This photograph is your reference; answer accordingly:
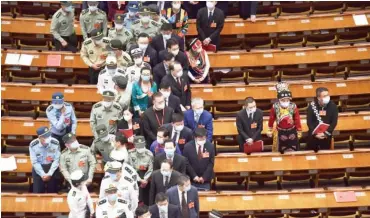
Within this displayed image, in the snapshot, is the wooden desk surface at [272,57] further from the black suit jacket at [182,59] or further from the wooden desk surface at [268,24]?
the black suit jacket at [182,59]

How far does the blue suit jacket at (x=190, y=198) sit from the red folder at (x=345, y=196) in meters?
1.99

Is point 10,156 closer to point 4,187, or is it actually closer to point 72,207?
point 4,187

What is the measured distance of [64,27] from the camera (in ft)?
49.4

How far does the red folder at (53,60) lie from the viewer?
1515cm

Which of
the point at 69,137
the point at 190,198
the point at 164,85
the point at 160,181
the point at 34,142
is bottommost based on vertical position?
the point at 190,198

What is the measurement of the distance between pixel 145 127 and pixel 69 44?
2923 mm

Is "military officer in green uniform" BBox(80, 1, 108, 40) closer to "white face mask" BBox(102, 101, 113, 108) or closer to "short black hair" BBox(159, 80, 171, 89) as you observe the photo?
"short black hair" BBox(159, 80, 171, 89)

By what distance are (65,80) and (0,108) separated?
1.21 meters

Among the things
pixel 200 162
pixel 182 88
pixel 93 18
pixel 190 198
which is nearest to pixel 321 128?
pixel 200 162

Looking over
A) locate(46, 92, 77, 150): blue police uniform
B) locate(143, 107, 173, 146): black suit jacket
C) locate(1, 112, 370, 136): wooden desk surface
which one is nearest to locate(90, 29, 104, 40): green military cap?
locate(1, 112, 370, 136): wooden desk surface

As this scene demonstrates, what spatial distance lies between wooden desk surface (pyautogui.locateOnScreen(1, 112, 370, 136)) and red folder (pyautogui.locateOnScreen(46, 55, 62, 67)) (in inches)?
52.3

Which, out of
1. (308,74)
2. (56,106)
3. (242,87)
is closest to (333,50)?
(308,74)

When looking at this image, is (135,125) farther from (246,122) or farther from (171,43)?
(246,122)

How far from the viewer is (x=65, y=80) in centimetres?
1512
